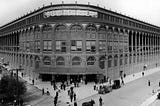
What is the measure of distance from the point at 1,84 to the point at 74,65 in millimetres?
20532

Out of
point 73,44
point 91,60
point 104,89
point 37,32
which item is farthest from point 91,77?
point 37,32

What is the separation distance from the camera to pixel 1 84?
3225cm

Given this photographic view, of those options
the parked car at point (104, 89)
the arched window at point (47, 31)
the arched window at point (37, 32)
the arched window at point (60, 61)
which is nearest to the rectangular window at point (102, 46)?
the arched window at point (60, 61)

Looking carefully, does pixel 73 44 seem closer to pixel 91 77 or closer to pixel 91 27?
pixel 91 27

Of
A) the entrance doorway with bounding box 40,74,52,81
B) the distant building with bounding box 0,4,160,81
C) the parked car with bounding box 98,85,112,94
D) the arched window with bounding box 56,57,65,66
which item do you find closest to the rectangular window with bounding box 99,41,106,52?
the distant building with bounding box 0,4,160,81

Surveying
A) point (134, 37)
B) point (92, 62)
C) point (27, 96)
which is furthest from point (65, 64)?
point (134, 37)

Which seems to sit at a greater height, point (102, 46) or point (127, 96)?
point (102, 46)

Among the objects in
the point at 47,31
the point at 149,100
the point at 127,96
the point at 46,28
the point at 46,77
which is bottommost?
the point at 149,100

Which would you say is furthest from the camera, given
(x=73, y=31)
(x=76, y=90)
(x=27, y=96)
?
(x=73, y=31)

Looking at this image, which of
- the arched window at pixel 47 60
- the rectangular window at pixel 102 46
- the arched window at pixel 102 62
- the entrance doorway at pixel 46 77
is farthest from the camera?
the entrance doorway at pixel 46 77

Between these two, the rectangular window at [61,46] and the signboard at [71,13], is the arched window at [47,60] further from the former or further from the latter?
the signboard at [71,13]

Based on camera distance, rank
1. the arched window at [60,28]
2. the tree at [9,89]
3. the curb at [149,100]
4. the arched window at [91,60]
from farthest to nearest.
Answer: the arched window at [91,60]
the arched window at [60,28]
the curb at [149,100]
the tree at [9,89]

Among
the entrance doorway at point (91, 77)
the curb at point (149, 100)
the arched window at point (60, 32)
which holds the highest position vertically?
the arched window at point (60, 32)

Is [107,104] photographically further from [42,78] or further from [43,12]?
[43,12]
